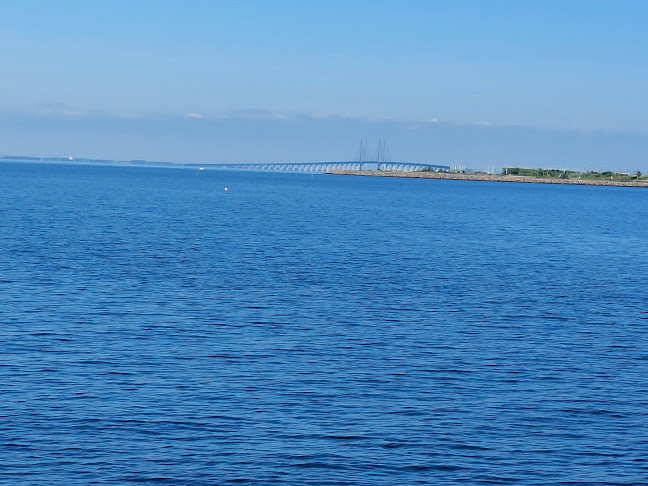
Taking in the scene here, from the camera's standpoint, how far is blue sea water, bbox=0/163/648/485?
23766 millimetres

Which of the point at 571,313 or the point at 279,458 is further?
the point at 571,313

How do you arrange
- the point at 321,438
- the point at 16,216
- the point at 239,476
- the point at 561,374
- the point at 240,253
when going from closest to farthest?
1. the point at 239,476
2. the point at 321,438
3. the point at 561,374
4. the point at 240,253
5. the point at 16,216

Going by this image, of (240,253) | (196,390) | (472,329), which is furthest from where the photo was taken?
(240,253)

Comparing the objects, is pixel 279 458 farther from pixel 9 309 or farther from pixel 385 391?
pixel 9 309

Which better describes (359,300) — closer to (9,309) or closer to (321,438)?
(9,309)

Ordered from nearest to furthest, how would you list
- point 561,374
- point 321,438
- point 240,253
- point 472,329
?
point 321,438 < point 561,374 < point 472,329 < point 240,253

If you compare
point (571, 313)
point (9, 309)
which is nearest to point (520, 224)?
point (571, 313)

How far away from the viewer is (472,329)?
1620 inches

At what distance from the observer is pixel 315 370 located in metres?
32.6

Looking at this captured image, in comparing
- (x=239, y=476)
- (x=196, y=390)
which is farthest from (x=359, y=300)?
(x=239, y=476)

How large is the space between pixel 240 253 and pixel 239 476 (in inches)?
1917

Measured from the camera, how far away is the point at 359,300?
48.6 meters

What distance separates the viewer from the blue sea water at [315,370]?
23766 mm

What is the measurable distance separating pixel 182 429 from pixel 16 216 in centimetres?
8275
